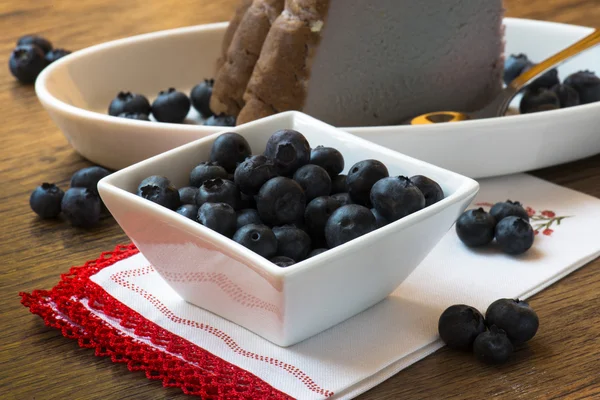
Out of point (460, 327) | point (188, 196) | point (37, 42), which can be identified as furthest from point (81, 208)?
point (37, 42)

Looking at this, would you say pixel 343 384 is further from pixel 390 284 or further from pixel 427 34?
pixel 427 34

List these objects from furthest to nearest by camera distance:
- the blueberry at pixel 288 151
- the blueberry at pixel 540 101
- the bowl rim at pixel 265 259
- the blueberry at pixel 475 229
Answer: the blueberry at pixel 540 101
the blueberry at pixel 475 229
the blueberry at pixel 288 151
the bowl rim at pixel 265 259

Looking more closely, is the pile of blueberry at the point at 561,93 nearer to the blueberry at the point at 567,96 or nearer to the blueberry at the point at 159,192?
the blueberry at the point at 567,96

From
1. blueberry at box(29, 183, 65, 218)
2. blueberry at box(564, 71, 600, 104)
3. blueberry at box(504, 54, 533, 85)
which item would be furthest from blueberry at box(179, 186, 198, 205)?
blueberry at box(504, 54, 533, 85)

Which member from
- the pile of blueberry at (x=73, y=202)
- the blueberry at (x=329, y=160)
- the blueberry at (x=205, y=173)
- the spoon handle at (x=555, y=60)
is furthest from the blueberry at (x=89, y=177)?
the spoon handle at (x=555, y=60)

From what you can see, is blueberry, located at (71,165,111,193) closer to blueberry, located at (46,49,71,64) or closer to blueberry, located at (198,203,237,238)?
blueberry, located at (198,203,237,238)
